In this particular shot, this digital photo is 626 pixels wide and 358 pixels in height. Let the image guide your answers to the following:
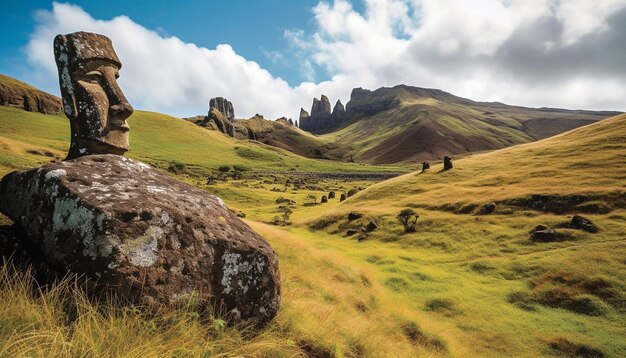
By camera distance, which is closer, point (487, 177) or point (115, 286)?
point (115, 286)

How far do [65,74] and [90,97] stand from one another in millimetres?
1336

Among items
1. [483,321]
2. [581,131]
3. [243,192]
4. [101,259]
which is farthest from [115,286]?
[581,131]

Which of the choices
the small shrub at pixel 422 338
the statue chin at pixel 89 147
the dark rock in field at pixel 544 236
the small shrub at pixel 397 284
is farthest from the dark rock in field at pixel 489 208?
the statue chin at pixel 89 147

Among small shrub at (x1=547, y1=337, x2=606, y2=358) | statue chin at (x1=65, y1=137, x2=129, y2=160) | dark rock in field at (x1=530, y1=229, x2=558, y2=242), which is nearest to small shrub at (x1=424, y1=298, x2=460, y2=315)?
small shrub at (x1=547, y1=337, x2=606, y2=358)

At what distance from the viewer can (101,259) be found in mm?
5605

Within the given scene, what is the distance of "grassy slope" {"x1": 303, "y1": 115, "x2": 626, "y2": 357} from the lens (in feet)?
56.3

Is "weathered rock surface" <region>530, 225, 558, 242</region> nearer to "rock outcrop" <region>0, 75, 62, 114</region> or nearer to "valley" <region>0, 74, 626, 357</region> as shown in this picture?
"valley" <region>0, 74, 626, 357</region>

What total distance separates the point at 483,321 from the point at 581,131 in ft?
188

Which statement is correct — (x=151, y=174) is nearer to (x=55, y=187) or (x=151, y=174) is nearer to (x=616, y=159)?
(x=55, y=187)

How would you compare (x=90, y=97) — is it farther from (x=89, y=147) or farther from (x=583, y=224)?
(x=583, y=224)

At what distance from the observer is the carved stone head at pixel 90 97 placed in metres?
11.8

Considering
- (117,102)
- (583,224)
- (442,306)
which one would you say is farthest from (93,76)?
(583,224)

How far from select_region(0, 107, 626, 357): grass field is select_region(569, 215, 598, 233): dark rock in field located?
62 centimetres

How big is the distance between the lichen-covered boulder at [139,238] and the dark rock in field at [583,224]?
98.7 feet
